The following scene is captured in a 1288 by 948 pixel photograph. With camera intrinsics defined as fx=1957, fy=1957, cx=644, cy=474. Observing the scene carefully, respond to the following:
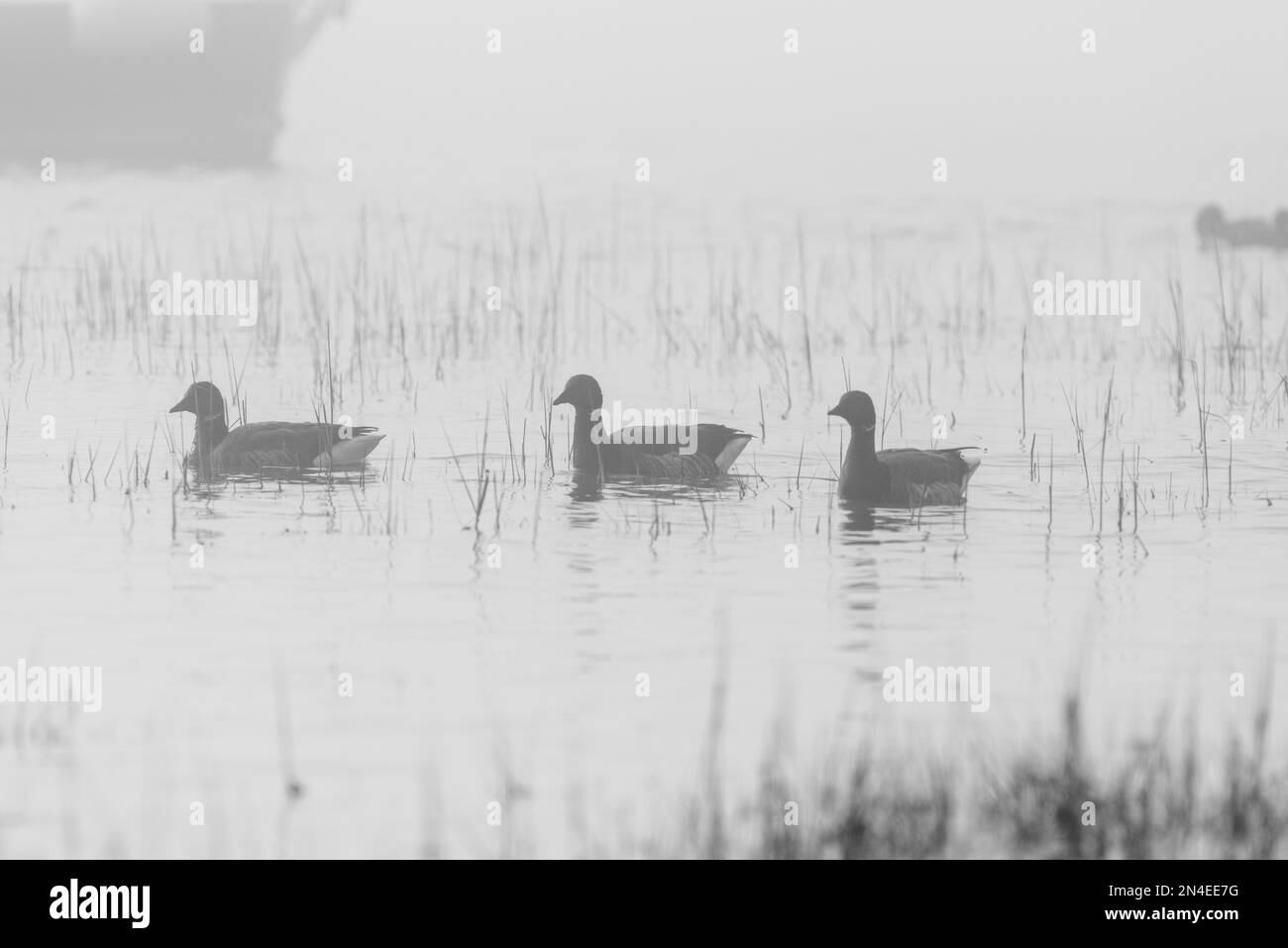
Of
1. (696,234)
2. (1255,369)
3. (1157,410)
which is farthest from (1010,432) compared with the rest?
(696,234)

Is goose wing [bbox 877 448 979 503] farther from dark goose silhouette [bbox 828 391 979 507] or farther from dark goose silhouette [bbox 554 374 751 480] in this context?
dark goose silhouette [bbox 554 374 751 480]

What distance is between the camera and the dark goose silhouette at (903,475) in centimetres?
1288

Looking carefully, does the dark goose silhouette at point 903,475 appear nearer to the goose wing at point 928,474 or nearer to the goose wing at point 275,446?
the goose wing at point 928,474

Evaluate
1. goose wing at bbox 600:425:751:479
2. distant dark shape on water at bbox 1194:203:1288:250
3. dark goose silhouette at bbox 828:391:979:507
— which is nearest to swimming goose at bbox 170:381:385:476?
goose wing at bbox 600:425:751:479

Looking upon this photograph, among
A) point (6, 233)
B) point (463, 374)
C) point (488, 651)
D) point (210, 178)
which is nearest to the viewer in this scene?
point (488, 651)

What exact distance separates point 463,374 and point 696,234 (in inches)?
464

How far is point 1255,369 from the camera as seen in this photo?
66.1 ft

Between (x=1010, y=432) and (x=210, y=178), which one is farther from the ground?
(x=210, y=178)

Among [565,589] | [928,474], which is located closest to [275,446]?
[928,474]

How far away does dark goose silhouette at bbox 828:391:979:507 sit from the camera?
1288 cm

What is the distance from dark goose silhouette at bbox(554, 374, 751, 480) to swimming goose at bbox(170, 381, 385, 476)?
1.58 metres

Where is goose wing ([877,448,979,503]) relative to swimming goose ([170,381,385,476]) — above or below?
below

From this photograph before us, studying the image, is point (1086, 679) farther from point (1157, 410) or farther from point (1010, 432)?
point (1157, 410)

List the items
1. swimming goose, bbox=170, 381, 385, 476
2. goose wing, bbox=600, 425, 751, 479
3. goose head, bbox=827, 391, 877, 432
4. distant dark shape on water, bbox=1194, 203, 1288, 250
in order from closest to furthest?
goose head, bbox=827, 391, 877, 432 → goose wing, bbox=600, 425, 751, 479 → swimming goose, bbox=170, 381, 385, 476 → distant dark shape on water, bbox=1194, 203, 1288, 250
